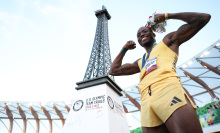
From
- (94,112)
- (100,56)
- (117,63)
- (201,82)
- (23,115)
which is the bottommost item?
(94,112)

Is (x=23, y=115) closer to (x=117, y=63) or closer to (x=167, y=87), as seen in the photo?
(x=117, y=63)

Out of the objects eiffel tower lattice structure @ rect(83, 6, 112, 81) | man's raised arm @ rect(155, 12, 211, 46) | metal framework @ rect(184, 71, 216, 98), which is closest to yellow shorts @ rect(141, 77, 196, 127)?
man's raised arm @ rect(155, 12, 211, 46)

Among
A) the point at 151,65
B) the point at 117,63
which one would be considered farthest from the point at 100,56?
the point at 151,65

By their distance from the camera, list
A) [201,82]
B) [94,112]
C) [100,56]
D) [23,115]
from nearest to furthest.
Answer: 1. [94,112]
2. [100,56]
3. [201,82]
4. [23,115]

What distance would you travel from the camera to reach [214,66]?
1505cm

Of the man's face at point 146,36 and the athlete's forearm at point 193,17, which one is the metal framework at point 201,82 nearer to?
the man's face at point 146,36

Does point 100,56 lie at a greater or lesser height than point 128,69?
greater

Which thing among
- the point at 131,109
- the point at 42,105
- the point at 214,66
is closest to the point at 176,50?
the point at 214,66

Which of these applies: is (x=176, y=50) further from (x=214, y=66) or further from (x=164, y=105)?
(x=214, y=66)

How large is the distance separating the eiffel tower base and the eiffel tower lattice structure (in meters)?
1.67

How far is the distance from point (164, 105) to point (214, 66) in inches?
704

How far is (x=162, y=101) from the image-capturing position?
1144 millimetres

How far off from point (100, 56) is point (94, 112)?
4486 millimetres

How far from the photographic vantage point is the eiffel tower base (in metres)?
3.46
